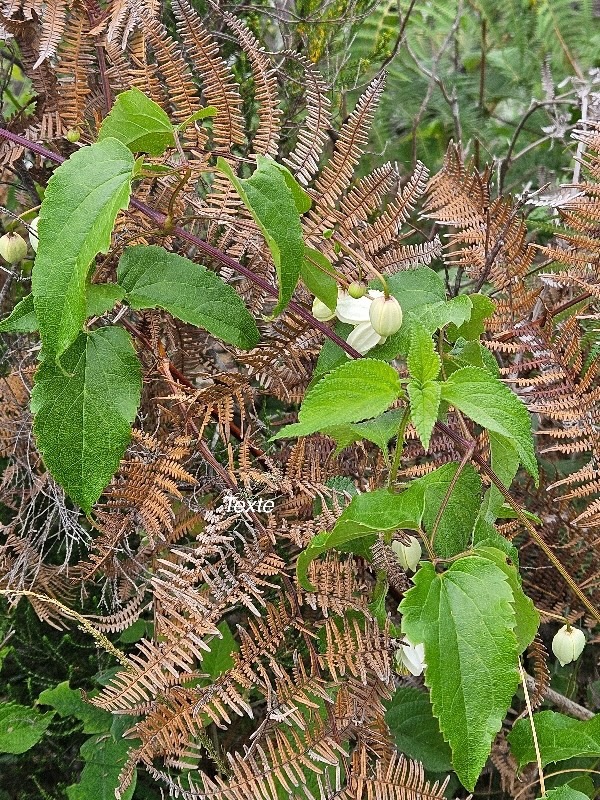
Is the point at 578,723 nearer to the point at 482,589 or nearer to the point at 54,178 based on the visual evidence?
the point at 482,589

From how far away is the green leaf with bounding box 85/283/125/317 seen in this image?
2.14 ft

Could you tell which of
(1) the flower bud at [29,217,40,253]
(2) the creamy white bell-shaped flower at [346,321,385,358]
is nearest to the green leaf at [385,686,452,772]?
(2) the creamy white bell-shaped flower at [346,321,385,358]

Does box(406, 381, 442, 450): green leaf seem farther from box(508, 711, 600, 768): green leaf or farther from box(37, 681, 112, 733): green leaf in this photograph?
box(37, 681, 112, 733): green leaf

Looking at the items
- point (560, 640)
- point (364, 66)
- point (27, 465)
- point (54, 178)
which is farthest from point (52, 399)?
point (364, 66)

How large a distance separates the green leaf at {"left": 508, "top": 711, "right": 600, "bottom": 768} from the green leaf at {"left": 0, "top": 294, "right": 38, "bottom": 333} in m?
0.63

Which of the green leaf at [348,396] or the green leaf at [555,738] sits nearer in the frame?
the green leaf at [348,396]

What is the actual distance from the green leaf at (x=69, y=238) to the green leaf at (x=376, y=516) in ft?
0.83

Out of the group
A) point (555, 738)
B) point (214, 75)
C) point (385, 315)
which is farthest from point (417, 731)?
point (214, 75)

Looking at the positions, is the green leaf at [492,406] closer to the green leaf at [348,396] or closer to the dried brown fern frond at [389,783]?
the green leaf at [348,396]

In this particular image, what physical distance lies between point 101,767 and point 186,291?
53 cm

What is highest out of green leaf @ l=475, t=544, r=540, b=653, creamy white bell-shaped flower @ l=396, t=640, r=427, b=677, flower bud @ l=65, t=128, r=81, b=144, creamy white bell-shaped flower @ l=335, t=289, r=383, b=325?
flower bud @ l=65, t=128, r=81, b=144

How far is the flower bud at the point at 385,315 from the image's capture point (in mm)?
664

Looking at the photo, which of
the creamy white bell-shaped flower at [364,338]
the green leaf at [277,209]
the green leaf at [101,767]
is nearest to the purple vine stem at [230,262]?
the creamy white bell-shaped flower at [364,338]

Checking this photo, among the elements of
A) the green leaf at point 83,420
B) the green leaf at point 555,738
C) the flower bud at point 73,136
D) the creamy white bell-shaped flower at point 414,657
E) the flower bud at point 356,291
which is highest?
the flower bud at point 73,136
